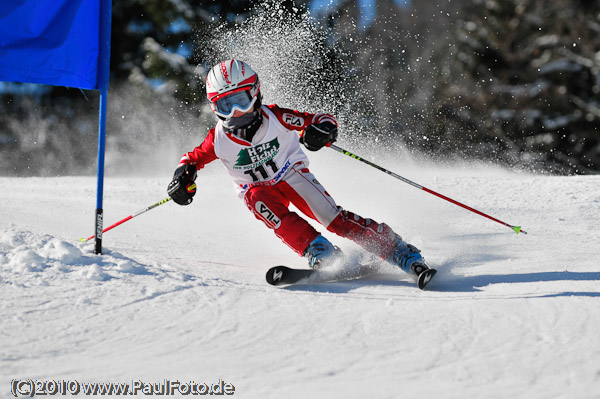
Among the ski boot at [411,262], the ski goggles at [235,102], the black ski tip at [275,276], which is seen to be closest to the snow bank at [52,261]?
the black ski tip at [275,276]

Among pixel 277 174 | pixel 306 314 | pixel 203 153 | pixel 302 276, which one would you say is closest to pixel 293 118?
pixel 277 174

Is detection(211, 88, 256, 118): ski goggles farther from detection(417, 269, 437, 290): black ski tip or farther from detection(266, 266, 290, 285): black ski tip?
detection(417, 269, 437, 290): black ski tip

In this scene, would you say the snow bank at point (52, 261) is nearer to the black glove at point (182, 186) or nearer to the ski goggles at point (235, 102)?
the black glove at point (182, 186)

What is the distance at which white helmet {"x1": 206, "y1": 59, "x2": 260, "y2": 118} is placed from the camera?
11.9ft

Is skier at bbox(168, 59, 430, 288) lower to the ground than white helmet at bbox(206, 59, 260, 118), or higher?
lower

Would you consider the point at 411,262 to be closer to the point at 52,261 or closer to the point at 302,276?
the point at 302,276

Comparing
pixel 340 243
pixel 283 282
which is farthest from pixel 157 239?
pixel 283 282

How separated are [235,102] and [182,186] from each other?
1.89 ft

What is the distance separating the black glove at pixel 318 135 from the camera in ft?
12.2

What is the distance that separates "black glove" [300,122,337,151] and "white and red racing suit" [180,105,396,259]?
0.20ft

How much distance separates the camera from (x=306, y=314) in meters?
2.61

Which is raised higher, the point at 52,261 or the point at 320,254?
the point at 320,254

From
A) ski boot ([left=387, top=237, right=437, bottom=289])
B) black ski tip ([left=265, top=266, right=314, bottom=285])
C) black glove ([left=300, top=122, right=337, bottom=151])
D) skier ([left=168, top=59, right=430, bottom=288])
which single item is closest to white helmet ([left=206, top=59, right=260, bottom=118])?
skier ([left=168, top=59, right=430, bottom=288])

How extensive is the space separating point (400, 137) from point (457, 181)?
45.1ft
